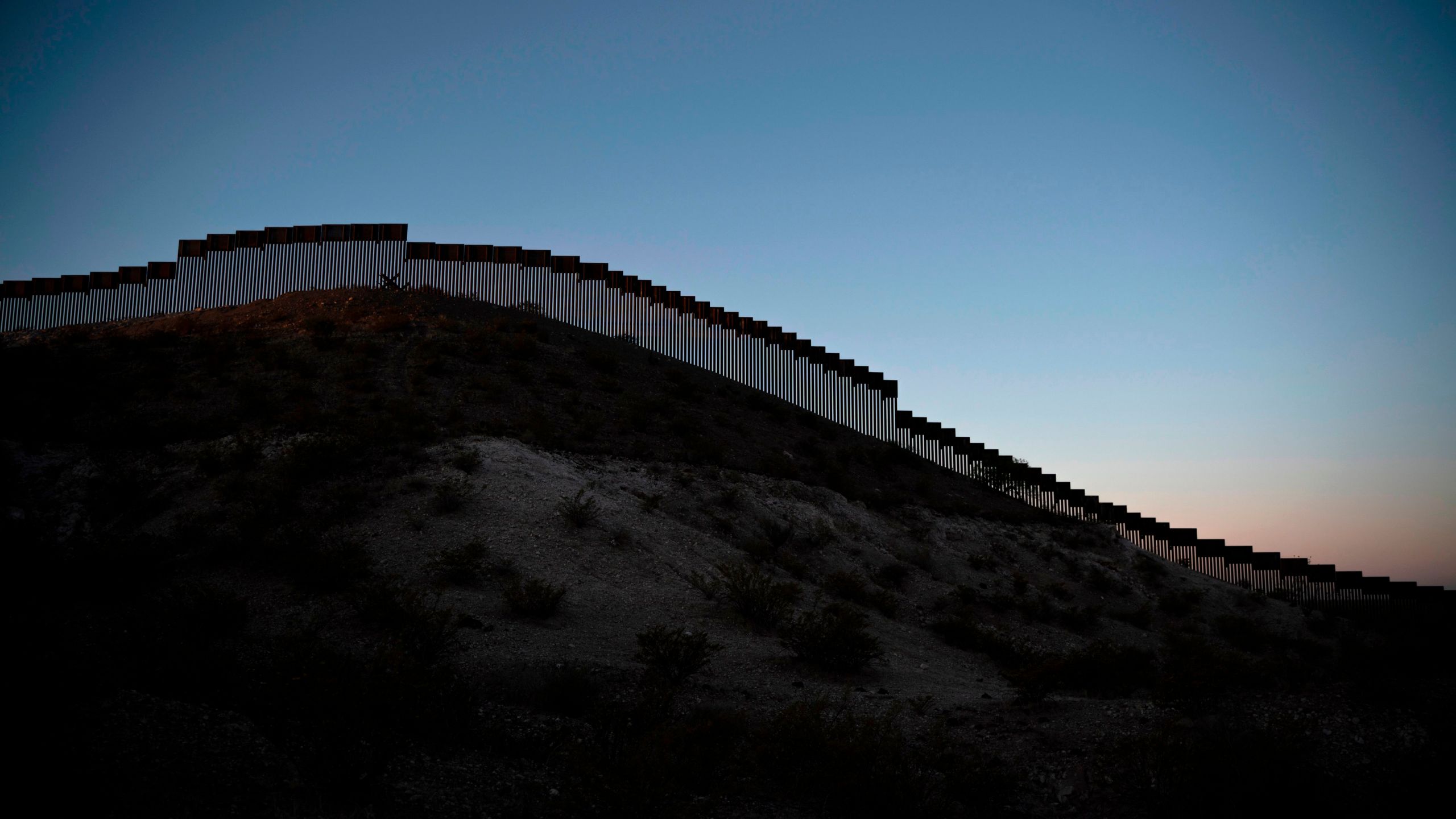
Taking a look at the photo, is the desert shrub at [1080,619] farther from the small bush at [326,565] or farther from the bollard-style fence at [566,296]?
the small bush at [326,565]

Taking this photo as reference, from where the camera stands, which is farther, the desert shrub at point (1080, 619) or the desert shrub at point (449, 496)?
the desert shrub at point (1080, 619)

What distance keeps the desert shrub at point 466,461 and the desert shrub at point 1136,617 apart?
552 inches

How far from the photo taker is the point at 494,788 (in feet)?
23.0

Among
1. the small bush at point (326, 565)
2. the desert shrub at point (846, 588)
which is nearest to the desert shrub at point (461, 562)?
the small bush at point (326, 565)

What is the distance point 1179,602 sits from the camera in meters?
20.3

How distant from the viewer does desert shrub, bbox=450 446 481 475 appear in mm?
16578

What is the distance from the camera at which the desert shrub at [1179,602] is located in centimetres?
2002

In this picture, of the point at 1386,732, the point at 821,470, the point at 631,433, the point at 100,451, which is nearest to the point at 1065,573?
the point at 821,470

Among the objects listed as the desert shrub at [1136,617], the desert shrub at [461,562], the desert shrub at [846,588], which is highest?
the desert shrub at [461,562]

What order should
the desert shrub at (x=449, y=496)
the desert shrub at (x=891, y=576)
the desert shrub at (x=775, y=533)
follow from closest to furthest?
1. the desert shrub at (x=449, y=496)
2. the desert shrub at (x=891, y=576)
3. the desert shrub at (x=775, y=533)

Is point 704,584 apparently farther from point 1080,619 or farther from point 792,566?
point 1080,619

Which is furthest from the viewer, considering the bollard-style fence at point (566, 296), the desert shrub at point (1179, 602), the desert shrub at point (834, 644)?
the bollard-style fence at point (566, 296)

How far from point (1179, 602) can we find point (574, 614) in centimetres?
1531

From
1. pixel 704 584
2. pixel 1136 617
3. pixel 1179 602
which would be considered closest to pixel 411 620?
pixel 704 584
